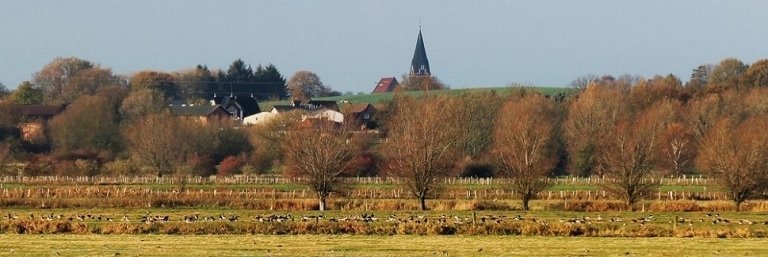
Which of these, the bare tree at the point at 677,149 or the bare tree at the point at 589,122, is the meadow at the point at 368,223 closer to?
the bare tree at the point at 677,149

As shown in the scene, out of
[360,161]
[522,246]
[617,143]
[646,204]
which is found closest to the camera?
[522,246]

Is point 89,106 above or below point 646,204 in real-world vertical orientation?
above

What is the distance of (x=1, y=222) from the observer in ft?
165

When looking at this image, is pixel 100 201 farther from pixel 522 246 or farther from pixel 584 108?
pixel 584 108

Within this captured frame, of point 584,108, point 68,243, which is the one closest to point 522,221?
point 68,243

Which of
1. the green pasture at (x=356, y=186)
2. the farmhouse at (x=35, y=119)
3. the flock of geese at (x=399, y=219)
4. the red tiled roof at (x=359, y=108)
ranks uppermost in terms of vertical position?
the red tiled roof at (x=359, y=108)

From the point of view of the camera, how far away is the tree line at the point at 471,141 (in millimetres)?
70312

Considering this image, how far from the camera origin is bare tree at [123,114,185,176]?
105m

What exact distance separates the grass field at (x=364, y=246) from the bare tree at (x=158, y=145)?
60485mm

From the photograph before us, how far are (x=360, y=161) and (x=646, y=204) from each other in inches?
1314

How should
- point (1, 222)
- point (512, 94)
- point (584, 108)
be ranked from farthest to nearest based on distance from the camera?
point (512, 94), point (584, 108), point (1, 222)

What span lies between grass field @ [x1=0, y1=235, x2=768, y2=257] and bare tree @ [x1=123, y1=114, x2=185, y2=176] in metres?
60.5

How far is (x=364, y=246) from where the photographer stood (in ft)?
129

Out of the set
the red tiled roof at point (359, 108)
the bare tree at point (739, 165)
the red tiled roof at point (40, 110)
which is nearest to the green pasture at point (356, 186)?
the bare tree at point (739, 165)
